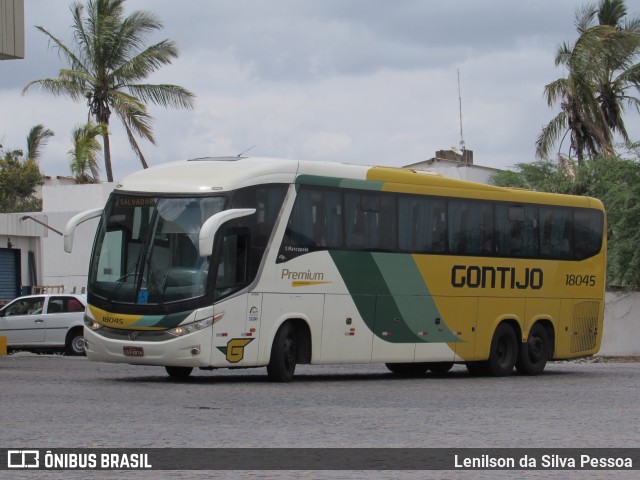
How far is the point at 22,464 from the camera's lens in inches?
368

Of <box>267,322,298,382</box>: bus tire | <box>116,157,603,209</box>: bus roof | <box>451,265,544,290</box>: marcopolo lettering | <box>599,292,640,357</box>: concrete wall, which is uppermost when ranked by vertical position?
<box>116,157,603,209</box>: bus roof

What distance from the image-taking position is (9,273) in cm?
4259

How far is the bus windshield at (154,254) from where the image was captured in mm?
18344

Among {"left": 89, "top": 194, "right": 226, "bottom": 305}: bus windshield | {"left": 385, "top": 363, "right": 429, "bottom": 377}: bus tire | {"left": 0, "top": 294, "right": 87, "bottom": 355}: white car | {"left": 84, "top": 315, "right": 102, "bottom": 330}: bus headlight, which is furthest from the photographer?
{"left": 0, "top": 294, "right": 87, "bottom": 355}: white car

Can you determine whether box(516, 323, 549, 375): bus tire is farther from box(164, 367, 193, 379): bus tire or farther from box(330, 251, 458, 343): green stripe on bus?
box(164, 367, 193, 379): bus tire

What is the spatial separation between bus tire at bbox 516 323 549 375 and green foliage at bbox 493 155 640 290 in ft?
52.2

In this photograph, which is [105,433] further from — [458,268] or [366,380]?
[458,268]

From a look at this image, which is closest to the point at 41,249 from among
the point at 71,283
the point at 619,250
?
the point at 71,283

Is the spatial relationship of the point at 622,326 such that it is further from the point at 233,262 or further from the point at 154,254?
the point at 154,254

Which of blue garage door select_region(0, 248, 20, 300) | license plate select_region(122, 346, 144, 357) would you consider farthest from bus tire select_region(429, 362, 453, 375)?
blue garage door select_region(0, 248, 20, 300)

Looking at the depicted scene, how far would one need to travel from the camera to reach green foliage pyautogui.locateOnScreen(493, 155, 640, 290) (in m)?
40.2

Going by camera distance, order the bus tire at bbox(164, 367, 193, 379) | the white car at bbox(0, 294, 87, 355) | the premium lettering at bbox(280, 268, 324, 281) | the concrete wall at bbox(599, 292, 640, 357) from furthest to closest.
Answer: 1. the concrete wall at bbox(599, 292, 640, 357)
2. the white car at bbox(0, 294, 87, 355)
3. the bus tire at bbox(164, 367, 193, 379)
4. the premium lettering at bbox(280, 268, 324, 281)

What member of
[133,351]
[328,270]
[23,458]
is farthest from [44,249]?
[23,458]

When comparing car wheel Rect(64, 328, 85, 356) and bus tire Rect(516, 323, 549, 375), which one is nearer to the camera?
bus tire Rect(516, 323, 549, 375)
